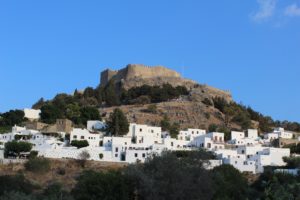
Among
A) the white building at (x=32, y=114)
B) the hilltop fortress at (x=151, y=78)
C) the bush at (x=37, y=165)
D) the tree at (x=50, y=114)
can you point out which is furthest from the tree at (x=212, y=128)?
the bush at (x=37, y=165)

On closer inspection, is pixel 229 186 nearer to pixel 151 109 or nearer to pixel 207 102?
pixel 151 109

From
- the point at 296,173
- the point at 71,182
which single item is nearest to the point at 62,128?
the point at 71,182

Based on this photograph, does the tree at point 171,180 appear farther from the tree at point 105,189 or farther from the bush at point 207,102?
the bush at point 207,102

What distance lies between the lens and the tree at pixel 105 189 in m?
32.5

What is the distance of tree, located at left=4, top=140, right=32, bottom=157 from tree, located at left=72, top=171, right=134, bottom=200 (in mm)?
16119

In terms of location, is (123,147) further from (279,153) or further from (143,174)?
(143,174)

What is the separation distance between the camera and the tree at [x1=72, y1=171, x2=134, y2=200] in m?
32.5

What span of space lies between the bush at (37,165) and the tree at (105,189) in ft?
38.9

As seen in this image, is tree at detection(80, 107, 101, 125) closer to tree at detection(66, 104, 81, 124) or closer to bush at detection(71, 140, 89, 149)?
tree at detection(66, 104, 81, 124)

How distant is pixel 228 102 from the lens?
81.0 metres

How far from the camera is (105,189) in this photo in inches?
1298

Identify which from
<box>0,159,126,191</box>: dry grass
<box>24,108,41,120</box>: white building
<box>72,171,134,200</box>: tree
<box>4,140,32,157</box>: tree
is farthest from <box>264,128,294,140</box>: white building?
<box>72,171,134,200</box>: tree

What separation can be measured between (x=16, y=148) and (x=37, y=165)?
14.5ft

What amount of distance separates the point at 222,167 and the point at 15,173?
16.6 metres
